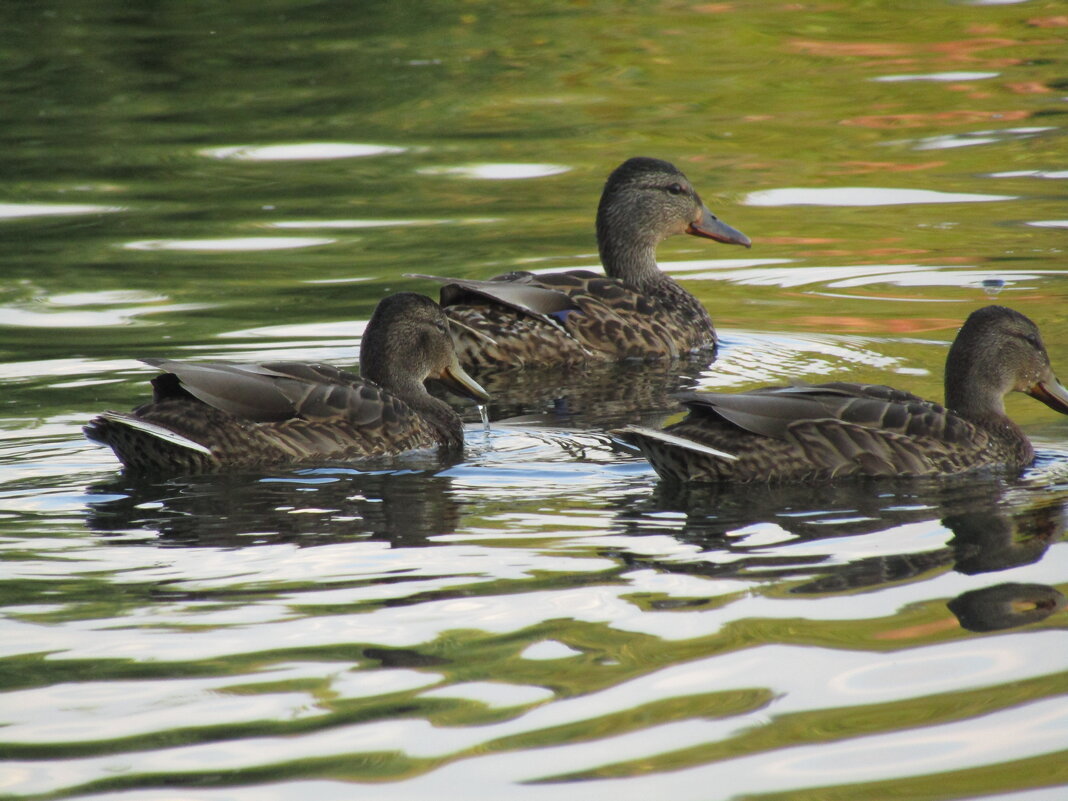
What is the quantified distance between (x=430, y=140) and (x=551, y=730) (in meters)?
14.1

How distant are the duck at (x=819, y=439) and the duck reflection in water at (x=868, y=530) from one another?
0.09 metres

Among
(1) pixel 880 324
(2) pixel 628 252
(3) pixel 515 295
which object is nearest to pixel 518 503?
(3) pixel 515 295

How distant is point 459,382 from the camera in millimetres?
9461

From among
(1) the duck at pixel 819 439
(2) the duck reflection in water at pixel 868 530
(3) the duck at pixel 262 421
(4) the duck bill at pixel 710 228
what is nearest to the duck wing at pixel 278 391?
(3) the duck at pixel 262 421

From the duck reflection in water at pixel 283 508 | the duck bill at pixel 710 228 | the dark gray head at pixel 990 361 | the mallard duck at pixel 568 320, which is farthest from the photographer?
the duck bill at pixel 710 228

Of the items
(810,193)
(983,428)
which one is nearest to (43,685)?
(983,428)

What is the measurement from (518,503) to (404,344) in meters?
1.93

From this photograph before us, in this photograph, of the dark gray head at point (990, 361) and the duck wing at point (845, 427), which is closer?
the duck wing at point (845, 427)

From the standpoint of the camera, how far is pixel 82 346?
11.0 metres

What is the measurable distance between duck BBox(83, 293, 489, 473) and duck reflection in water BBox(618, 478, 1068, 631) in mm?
1517

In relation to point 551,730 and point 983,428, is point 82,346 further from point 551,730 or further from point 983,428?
point 551,730

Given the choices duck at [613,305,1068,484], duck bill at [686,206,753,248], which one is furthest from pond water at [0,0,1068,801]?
duck bill at [686,206,753,248]

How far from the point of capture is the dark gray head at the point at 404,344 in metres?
9.02

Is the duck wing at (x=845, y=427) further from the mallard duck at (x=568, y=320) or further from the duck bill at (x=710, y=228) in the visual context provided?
the duck bill at (x=710, y=228)
